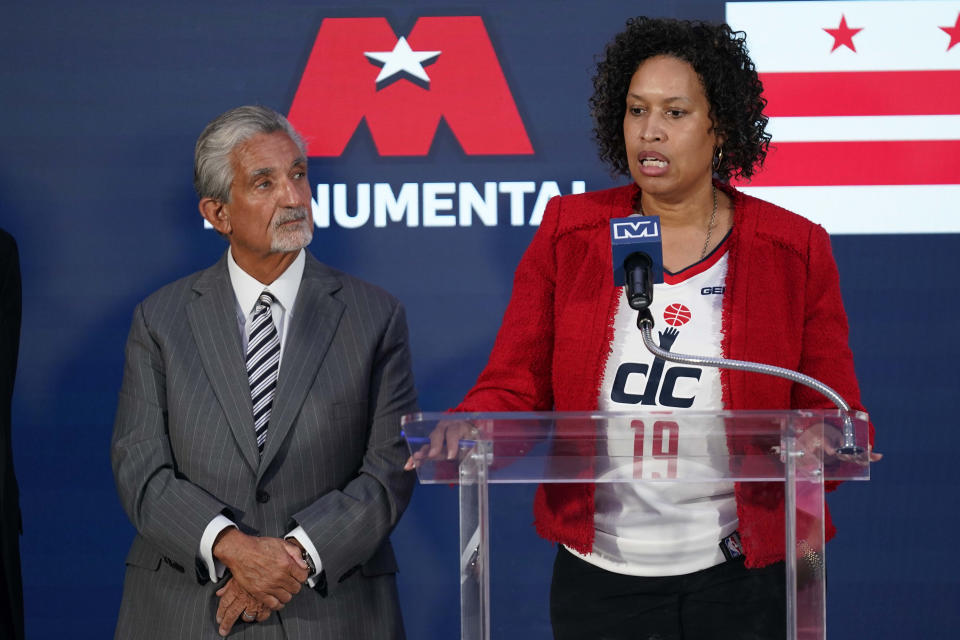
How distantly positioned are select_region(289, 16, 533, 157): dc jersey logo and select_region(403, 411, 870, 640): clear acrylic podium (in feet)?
6.52

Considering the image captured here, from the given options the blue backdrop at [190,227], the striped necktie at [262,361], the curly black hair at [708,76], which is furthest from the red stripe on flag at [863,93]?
the striped necktie at [262,361]

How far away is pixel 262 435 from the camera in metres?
2.68

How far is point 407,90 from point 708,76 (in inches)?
59.3

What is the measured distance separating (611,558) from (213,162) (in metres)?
1.41

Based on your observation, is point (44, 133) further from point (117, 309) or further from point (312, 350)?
point (312, 350)

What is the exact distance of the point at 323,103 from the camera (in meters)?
3.79

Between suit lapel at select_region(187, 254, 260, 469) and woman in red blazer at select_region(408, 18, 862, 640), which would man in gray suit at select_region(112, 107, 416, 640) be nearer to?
suit lapel at select_region(187, 254, 260, 469)

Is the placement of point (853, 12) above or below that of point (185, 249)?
above

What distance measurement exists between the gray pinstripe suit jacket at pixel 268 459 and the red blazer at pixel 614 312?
429 millimetres

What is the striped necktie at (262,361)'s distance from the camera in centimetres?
269

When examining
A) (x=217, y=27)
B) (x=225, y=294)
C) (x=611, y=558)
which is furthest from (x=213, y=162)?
(x=611, y=558)

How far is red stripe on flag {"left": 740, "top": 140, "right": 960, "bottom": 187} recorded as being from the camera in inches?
147

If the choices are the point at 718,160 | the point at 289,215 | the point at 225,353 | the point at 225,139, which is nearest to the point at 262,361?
the point at 225,353

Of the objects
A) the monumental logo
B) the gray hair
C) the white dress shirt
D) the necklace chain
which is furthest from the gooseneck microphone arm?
the monumental logo
